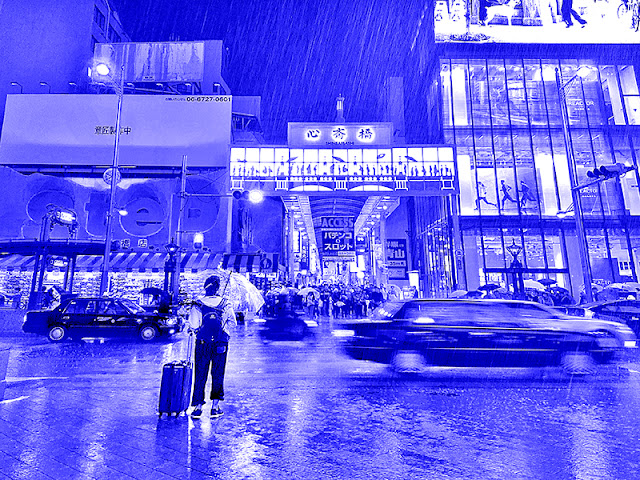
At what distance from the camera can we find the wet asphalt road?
353cm

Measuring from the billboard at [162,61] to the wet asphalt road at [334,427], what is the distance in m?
33.8

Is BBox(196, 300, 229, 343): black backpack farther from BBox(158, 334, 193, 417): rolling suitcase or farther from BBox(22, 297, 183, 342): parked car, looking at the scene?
BBox(22, 297, 183, 342): parked car

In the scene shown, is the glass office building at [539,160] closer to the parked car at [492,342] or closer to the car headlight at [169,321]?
the car headlight at [169,321]

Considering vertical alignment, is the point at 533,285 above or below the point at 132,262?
below

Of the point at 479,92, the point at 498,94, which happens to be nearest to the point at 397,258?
the point at 479,92

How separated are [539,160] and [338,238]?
58.7ft

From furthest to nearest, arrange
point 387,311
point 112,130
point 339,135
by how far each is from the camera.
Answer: point 112,130
point 339,135
point 387,311

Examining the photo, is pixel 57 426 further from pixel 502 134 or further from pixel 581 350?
pixel 502 134

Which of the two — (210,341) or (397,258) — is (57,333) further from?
(397,258)

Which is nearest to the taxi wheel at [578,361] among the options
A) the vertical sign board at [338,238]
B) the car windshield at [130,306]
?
the car windshield at [130,306]

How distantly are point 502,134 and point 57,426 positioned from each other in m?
33.4

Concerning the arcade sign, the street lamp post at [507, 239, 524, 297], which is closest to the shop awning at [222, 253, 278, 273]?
the arcade sign

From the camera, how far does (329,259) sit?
38125 mm

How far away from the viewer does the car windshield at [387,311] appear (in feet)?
25.9
